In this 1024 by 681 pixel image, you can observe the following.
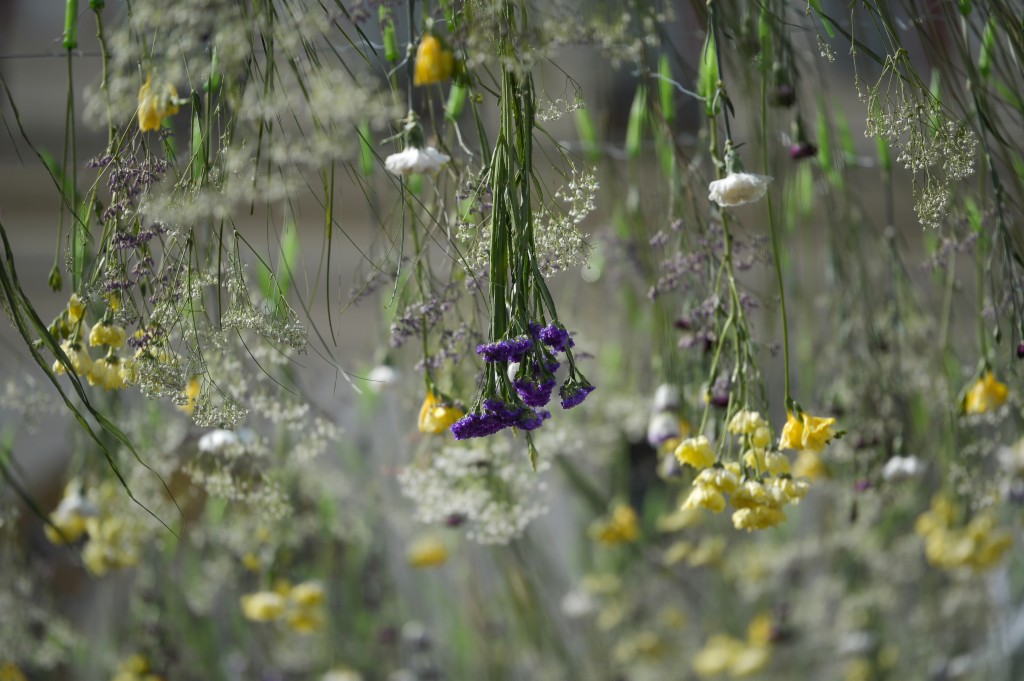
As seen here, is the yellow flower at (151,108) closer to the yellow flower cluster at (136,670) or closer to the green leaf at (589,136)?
the green leaf at (589,136)

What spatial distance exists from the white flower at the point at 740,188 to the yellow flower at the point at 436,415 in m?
0.31

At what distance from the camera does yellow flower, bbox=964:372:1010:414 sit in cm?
118

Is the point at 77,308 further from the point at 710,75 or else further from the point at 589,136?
the point at 589,136

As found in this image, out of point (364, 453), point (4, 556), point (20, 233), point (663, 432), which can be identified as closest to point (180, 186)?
point (663, 432)

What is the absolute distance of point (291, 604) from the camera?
6.34ft

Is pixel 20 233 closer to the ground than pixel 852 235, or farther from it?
farther from it

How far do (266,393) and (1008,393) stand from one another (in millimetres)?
811

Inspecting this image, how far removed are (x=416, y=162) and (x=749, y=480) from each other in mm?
387

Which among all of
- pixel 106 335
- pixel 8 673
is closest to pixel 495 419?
pixel 106 335

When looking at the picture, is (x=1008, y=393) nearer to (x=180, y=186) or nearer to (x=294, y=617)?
(x=180, y=186)

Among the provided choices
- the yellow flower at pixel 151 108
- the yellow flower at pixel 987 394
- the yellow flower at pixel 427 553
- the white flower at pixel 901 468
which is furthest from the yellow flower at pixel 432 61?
the yellow flower at pixel 427 553

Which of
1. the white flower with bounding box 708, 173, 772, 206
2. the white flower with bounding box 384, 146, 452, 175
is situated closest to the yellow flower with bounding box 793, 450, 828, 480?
the white flower with bounding box 708, 173, 772, 206

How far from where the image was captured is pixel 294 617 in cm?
193

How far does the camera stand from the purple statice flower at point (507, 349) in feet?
2.42
